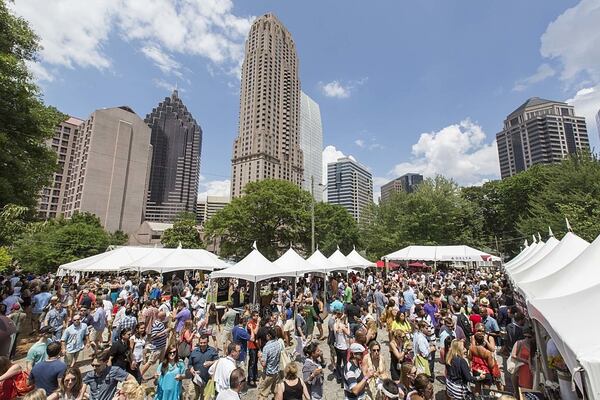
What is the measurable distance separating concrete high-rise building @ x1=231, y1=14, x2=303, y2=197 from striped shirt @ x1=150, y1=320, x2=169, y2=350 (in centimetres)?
10164

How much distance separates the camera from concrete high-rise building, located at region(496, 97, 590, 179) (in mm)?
123375

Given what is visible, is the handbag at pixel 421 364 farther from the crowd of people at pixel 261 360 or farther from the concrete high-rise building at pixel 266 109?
the concrete high-rise building at pixel 266 109

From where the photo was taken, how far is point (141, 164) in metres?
90.4

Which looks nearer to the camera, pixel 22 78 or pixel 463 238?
pixel 22 78

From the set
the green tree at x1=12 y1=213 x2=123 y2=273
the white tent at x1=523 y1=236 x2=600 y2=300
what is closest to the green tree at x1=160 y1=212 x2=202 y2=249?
the green tree at x1=12 y1=213 x2=123 y2=273

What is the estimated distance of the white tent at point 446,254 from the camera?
78.2 feet

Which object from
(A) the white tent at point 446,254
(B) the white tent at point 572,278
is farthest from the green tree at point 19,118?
(A) the white tent at point 446,254

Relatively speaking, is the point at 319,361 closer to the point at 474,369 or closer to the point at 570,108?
the point at 474,369

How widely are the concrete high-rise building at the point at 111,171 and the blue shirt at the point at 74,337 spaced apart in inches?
3408

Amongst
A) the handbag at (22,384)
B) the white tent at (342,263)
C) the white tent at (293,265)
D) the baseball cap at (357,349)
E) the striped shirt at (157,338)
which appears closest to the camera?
the handbag at (22,384)

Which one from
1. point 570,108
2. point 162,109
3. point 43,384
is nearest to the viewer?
point 43,384

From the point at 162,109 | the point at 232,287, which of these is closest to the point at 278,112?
the point at 162,109

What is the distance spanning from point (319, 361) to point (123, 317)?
5.91 meters

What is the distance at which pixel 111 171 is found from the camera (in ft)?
275
